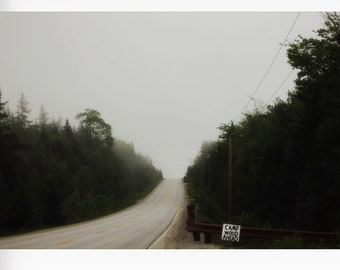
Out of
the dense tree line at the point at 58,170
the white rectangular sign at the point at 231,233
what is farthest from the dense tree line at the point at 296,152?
the dense tree line at the point at 58,170

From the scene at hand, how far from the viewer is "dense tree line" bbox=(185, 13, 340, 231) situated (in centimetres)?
1343

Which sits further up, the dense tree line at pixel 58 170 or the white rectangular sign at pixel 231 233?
the dense tree line at pixel 58 170

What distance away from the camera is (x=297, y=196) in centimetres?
1548

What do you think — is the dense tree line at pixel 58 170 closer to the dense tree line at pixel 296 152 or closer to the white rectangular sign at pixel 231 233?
the dense tree line at pixel 296 152

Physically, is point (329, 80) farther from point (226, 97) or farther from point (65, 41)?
point (65, 41)

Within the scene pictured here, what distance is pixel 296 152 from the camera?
1546 centimetres

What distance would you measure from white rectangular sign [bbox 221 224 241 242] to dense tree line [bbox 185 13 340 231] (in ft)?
10.8

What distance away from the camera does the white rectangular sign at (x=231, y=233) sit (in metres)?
10.3

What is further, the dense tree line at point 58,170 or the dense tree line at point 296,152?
the dense tree line at point 58,170

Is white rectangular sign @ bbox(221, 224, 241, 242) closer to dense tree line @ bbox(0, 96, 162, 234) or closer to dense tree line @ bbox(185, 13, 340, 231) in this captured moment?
dense tree line @ bbox(185, 13, 340, 231)

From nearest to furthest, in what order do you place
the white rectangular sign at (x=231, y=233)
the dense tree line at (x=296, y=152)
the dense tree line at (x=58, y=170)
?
1. the white rectangular sign at (x=231, y=233)
2. the dense tree line at (x=296, y=152)
3. the dense tree line at (x=58, y=170)

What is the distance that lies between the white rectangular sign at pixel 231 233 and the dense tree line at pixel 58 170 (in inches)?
235

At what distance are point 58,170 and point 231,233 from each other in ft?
77.4
